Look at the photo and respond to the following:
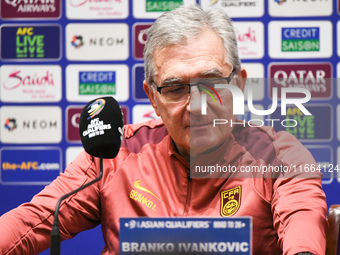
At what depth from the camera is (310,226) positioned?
0.83 m

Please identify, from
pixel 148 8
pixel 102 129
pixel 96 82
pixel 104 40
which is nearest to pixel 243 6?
pixel 148 8

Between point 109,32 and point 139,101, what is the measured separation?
34 centimetres

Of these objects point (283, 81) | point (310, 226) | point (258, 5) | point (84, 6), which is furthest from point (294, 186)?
point (84, 6)

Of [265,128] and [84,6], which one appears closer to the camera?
[265,128]

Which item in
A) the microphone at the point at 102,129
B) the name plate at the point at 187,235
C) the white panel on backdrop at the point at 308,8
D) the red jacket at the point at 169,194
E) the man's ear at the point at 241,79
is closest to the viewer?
→ the name plate at the point at 187,235

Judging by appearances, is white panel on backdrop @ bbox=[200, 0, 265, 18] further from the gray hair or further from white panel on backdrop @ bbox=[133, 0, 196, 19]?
the gray hair

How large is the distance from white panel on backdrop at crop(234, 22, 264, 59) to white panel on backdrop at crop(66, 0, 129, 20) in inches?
20.3

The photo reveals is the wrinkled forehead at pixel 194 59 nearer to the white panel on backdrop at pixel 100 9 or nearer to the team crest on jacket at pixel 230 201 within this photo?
the team crest on jacket at pixel 230 201

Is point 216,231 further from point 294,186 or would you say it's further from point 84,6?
point 84,6

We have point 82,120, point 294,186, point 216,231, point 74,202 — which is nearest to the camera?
point 216,231

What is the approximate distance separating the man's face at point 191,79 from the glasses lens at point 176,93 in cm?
1

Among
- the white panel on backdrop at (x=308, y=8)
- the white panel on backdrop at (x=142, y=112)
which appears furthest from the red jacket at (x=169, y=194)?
the white panel on backdrop at (x=308, y=8)

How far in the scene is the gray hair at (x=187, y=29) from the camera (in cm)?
103

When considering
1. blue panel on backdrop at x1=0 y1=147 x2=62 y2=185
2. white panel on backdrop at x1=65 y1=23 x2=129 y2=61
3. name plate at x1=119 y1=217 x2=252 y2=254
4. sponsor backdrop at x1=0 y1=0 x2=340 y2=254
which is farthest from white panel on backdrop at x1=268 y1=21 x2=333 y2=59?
name plate at x1=119 y1=217 x2=252 y2=254
